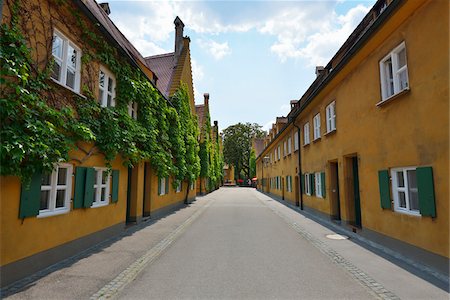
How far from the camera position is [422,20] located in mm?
6281

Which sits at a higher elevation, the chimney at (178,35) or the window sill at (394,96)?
the chimney at (178,35)

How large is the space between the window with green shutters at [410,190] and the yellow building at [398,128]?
0.07 feet

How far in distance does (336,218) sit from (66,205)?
11.1 m

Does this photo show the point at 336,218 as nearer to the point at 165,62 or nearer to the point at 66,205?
the point at 66,205

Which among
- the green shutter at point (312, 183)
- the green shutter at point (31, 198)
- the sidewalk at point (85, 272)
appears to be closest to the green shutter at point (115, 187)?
the sidewalk at point (85, 272)

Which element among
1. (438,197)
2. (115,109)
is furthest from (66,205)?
(438,197)

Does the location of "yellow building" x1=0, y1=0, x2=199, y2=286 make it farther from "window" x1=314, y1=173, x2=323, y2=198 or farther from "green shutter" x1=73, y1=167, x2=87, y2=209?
"window" x1=314, y1=173, x2=323, y2=198

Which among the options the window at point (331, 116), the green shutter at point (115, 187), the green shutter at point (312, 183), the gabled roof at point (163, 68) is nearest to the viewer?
the green shutter at point (115, 187)

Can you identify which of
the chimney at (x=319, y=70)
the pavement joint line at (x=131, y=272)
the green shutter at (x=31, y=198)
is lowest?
the pavement joint line at (x=131, y=272)

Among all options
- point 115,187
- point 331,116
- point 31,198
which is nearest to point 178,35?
point 331,116

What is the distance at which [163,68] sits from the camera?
2203cm

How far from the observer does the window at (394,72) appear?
7.26 metres

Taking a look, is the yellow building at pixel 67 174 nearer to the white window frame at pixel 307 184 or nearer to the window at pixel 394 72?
the window at pixel 394 72

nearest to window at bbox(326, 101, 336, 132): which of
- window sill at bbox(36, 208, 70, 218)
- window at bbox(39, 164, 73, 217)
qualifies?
window at bbox(39, 164, 73, 217)
